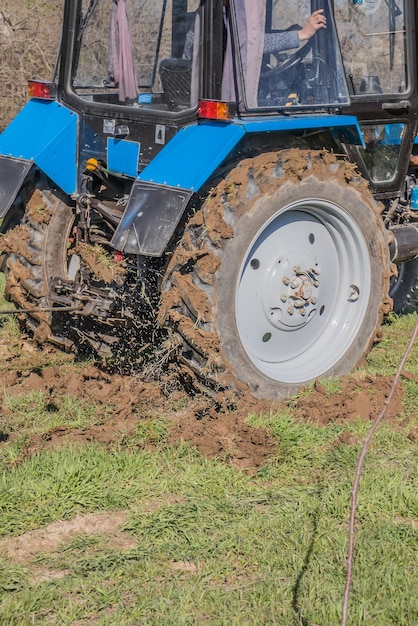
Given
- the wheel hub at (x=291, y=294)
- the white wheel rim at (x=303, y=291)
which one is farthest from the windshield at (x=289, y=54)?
the wheel hub at (x=291, y=294)

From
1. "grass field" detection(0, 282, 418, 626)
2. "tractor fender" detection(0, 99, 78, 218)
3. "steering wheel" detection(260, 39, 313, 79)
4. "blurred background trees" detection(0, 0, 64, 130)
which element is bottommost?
"grass field" detection(0, 282, 418, 626)

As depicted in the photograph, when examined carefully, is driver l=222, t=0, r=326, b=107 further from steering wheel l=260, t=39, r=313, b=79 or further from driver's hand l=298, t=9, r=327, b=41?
driver's hand l=298, t=9, r=327, b=41

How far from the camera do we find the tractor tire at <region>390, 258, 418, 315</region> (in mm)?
6438

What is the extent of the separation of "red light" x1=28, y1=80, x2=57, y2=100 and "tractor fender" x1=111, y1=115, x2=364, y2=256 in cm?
116

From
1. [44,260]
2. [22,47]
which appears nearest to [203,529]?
[44,260]

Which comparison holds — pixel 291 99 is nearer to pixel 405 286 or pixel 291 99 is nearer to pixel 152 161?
pixel 152 161

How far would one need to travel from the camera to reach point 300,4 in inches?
193

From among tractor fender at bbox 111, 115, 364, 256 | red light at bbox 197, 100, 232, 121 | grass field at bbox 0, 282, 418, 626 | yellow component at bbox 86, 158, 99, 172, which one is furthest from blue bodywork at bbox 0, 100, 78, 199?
grass field at bbox 0, 282, 418, 626

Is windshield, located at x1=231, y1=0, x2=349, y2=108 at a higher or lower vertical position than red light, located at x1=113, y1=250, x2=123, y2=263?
higher

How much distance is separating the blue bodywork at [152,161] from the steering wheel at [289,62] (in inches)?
9.8

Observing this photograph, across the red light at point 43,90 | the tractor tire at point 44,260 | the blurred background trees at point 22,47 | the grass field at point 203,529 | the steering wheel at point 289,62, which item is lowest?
the grass field at point 203,529

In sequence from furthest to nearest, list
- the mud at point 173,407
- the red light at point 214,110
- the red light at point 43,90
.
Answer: the red light at point 43,90
the red light at point 214,110
the mud at point 173,407

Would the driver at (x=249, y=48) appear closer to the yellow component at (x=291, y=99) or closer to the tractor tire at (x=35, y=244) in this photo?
the yellow component at (x=291, y=99)

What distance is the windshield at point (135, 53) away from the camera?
16.3ft
